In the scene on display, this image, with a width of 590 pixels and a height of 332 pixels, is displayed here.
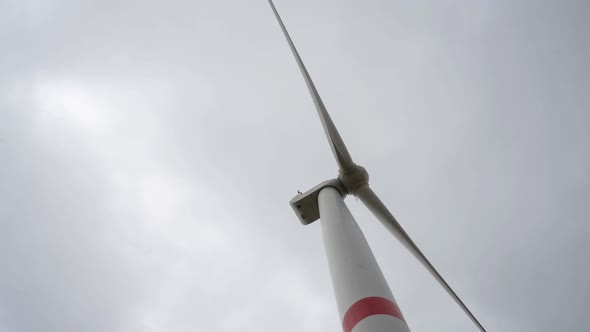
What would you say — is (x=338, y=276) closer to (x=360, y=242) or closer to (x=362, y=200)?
(x=360, y=242)

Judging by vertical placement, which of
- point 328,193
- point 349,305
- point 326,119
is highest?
point 326,119

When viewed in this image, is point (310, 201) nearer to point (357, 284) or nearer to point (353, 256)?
point (353, 256)

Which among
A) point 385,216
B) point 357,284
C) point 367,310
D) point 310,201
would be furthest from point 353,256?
point 310,201

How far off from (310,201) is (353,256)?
7.03 meters

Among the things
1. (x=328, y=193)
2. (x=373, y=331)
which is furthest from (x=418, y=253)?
(x=373, y=331)

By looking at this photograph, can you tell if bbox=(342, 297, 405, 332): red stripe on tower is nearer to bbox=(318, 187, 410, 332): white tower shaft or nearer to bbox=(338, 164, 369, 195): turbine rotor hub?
bbox=(318, 187, 410, 332): white tower shaft

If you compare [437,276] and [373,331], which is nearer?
[373,331]

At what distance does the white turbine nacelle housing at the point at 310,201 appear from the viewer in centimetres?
1407

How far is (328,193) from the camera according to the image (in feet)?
42.1

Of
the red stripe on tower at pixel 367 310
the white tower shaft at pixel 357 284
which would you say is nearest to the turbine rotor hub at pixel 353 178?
the white tower shaft at pixel 357 284

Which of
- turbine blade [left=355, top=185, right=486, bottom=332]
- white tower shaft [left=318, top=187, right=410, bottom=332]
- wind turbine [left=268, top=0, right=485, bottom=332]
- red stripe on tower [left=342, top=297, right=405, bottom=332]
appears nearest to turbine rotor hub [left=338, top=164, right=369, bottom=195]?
wind turbine [left=268, top=0, right=485, bottom=332]

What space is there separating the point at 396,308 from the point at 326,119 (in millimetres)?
9154

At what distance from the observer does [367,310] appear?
5.88 meters

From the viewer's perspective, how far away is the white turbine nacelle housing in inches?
554
